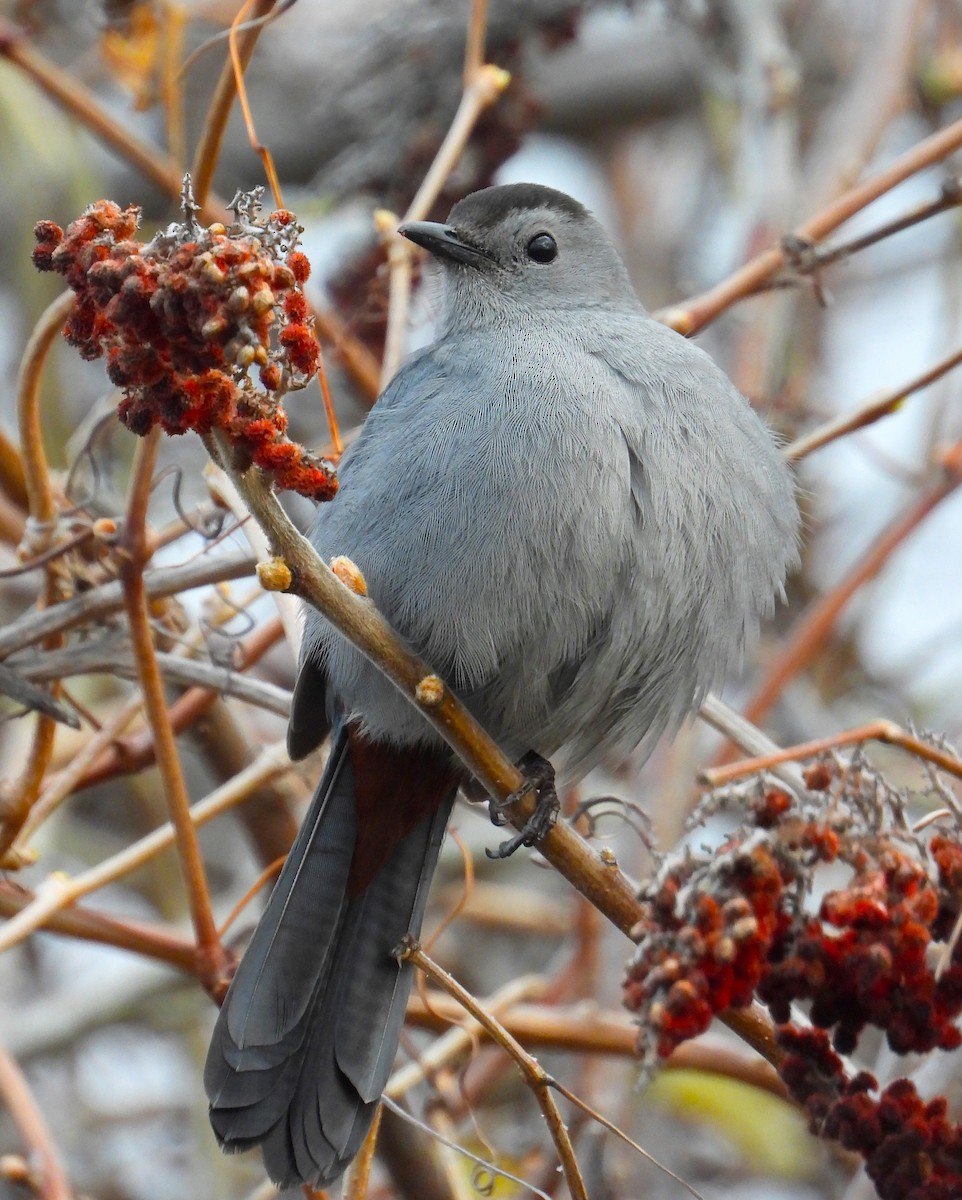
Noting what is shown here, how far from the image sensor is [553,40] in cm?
491

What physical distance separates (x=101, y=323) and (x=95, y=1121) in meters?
3.61

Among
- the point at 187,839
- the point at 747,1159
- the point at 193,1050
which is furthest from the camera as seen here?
the point at 747,1159

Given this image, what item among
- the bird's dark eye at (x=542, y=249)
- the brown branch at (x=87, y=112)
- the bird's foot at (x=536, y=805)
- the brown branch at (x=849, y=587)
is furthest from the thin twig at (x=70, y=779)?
the brown branch at (x=849, y=587)

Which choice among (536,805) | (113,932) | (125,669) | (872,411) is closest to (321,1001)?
(113,932)

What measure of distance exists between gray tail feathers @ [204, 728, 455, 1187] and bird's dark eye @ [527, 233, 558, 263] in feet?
4.48

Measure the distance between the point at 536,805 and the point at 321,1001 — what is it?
1.98 feet

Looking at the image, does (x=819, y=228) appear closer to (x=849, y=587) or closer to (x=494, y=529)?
(x=849, y=587)

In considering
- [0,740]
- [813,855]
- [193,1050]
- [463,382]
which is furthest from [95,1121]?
[813,855]

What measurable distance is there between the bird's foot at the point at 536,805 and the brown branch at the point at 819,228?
1098 mm

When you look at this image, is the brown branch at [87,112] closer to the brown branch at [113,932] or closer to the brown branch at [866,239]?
the brown branch at [866,239]

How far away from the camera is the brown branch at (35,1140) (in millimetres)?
2713

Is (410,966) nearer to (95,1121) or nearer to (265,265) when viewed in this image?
(265,265)

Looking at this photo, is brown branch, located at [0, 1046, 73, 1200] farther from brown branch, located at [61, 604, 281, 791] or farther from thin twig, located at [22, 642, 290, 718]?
thin twig, located at [22, 642, 290, 718]

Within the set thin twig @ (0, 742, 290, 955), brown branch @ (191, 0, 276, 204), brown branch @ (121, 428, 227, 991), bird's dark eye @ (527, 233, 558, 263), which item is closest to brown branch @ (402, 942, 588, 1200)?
brown branch @ (121, 428, 227, 991)
